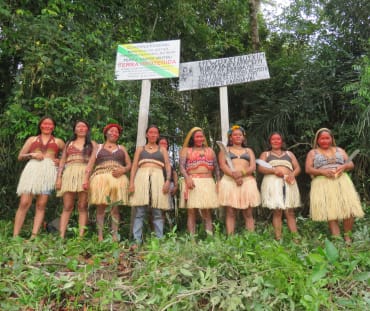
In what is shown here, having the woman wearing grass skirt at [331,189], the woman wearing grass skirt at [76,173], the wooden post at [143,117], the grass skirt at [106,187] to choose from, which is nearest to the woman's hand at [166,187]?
the grass skirt at [106,187]

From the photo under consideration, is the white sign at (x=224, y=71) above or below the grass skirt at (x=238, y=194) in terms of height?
above

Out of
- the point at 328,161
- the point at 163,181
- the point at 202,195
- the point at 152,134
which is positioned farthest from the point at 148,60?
the point at 328,161

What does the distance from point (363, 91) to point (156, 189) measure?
8.85ft

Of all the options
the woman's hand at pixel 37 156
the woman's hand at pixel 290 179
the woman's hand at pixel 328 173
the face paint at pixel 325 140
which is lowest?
the woman's hand at pixel 290 179

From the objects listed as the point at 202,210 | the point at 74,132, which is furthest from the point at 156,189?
the point at 74,132

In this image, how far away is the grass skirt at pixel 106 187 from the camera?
4086mm

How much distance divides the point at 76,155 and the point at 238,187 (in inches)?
71.3

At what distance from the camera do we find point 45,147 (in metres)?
4.31

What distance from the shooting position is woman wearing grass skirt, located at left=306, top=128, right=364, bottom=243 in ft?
13.0

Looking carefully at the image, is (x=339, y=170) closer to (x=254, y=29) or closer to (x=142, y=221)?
(x=142, y=221)

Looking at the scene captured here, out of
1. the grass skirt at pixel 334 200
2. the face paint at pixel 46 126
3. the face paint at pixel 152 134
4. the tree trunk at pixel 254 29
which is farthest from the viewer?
the tree trunk at pixel 254 29

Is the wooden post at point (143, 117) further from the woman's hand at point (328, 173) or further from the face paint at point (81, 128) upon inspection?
the woman's hand at point (328, 173)

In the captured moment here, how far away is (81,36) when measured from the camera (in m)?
4.88

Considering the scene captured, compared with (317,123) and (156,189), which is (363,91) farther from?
(156,189)
